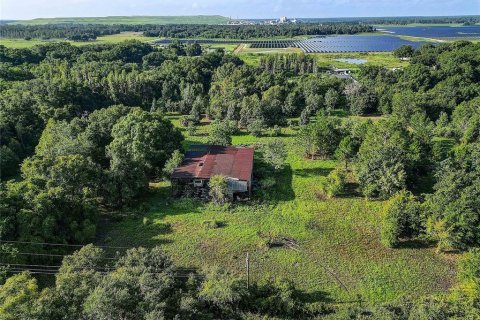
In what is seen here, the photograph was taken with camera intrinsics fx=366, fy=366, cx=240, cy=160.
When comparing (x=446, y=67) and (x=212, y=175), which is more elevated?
(x=446, y=67)

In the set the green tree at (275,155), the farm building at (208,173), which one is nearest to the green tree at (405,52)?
the green tree at (275,155)

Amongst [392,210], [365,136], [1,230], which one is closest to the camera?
[1,230]

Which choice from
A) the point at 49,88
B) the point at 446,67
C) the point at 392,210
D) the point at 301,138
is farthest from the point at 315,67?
the point at 392,210

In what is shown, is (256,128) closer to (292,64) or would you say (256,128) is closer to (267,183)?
(267,183)

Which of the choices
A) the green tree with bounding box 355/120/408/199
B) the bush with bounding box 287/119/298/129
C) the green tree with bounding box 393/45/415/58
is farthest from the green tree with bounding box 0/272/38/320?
the green tree with bounding box 393/45/415/58

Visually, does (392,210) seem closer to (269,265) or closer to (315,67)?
(269,265)

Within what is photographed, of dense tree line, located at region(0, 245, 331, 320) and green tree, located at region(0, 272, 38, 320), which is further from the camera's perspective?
dense tree line, located at region(0, 245, 331, 320)

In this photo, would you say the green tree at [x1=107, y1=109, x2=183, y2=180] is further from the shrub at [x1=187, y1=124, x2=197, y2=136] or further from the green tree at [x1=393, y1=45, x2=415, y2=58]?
the green tree at [x1=393, y1=45, x2=415, y2=58]

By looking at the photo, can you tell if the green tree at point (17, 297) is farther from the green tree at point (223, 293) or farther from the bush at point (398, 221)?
the bush at point (398, 221)
